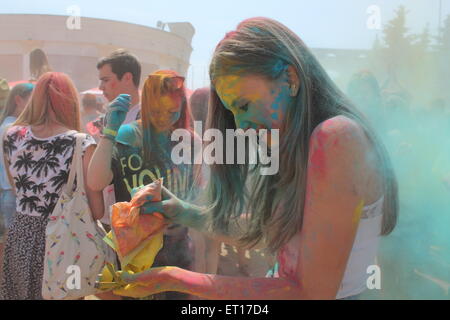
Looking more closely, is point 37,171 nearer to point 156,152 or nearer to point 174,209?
point 156,152

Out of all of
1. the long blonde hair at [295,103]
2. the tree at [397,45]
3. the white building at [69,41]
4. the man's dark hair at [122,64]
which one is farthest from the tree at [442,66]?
the white building at [69,41]

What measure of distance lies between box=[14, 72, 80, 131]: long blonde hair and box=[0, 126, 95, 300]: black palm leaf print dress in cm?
11

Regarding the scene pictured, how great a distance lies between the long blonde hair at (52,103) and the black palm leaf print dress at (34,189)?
0.35 ft

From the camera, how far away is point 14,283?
2438 millimetres

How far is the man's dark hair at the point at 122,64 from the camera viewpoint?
10.8ft

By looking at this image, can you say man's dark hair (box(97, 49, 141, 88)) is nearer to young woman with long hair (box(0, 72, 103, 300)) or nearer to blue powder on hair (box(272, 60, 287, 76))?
young woman with long hair (box(0, 72, 103, 300))

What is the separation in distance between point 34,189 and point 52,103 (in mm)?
538

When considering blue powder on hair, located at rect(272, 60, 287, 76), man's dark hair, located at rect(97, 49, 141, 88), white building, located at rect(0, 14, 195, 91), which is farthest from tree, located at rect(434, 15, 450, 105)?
white building, located at rect(0, 14, 195, 91)

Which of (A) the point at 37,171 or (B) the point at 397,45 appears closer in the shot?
(A) the point at 37,171

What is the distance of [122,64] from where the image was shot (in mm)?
3311

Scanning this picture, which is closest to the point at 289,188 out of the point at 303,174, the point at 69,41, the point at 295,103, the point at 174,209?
the point at 303,174

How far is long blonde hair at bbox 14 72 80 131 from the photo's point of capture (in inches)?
94.6

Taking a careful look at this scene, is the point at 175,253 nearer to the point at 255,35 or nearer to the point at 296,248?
the point at 296,248
